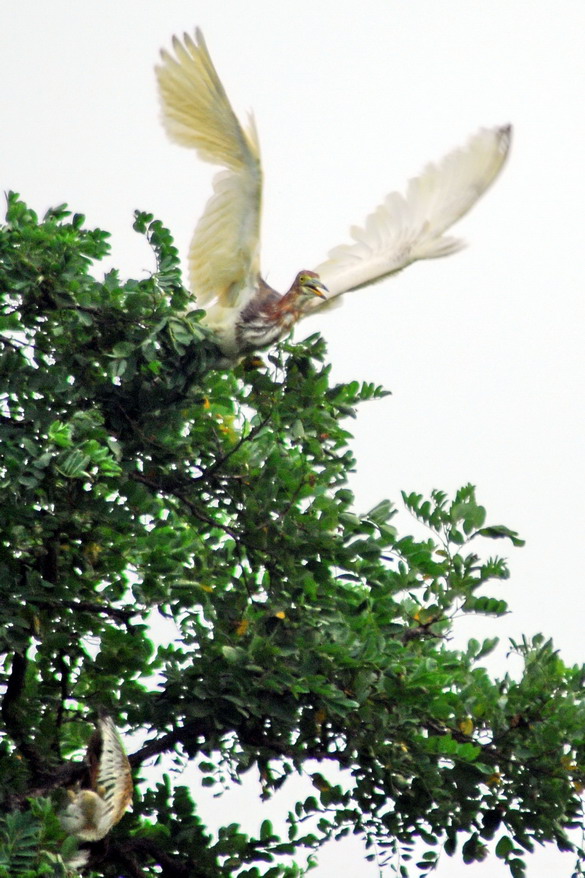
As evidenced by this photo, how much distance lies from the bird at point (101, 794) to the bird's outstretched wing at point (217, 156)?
2.29 meters

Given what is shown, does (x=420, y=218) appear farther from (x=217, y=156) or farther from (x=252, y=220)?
(x=217, y=156)

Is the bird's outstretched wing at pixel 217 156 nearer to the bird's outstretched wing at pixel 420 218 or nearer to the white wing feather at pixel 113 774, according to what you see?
the bird's outstretched wing at pixel 420 218

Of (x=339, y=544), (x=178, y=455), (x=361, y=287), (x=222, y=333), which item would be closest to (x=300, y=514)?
(x=339, y=544)

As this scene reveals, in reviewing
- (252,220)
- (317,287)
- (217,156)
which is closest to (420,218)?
(317,287)

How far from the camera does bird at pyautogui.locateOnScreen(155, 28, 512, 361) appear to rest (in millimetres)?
6020

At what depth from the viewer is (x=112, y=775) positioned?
4871 millimetres

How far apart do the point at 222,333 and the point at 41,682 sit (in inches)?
66.8

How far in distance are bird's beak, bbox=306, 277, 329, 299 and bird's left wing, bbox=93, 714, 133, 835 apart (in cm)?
243

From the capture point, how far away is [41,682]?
575 cm

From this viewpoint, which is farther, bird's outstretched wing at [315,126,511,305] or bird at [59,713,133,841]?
bird's outstretched wing at [315,126,511,305]

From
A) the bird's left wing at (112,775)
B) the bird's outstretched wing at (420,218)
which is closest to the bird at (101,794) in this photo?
the bird's left wing at (112,775)

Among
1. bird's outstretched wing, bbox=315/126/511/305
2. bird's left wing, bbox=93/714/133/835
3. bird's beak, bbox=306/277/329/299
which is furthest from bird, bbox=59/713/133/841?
bird's outstretched wing, bbox=315/126/511/305

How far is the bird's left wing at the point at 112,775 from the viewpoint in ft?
15.7

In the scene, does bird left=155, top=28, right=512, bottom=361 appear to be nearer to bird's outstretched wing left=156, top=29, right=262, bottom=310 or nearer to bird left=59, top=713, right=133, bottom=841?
bird's outstretched wing left=156, top=29, right=262, bottom=310
